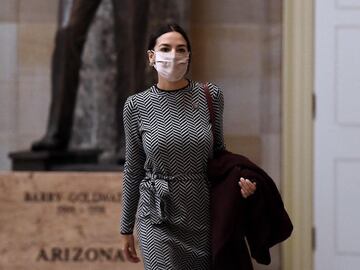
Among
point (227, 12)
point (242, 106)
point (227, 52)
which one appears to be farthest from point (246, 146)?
point (227, 12)

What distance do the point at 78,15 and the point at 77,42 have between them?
5.5 inches

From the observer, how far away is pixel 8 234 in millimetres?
3893

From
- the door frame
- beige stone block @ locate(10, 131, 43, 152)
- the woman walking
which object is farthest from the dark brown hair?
beige stone block @ locate(10, 131, 43, 152)

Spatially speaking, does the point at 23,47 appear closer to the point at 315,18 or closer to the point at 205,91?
the point at 315,18

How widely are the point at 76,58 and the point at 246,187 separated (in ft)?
7.01

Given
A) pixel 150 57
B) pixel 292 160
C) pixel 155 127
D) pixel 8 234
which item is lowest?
pixel 8 234

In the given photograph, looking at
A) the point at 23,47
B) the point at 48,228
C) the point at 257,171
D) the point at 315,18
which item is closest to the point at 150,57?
the point at 257,171

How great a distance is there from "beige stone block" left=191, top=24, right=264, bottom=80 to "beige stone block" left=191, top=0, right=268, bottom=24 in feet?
0.12

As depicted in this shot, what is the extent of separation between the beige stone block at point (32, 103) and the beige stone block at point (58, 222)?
1.07 m

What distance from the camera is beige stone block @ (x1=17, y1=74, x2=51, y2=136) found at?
4.93 metres

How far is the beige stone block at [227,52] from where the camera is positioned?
4859mm

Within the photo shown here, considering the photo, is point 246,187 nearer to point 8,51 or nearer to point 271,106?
point 271,106

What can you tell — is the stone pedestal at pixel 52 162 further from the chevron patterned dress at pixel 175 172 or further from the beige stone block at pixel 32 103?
the chevron patterned dress at pixel 175 172

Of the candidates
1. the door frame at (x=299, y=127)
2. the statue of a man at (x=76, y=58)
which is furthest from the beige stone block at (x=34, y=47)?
the door frame at (x=299, y=127)
